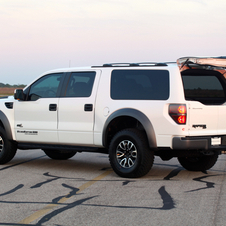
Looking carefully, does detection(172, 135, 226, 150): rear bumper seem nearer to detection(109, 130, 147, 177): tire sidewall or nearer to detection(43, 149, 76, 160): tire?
detection(109, 130, 147, 177): tire sidewall

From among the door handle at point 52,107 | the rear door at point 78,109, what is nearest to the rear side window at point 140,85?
the rear door at point 78,109

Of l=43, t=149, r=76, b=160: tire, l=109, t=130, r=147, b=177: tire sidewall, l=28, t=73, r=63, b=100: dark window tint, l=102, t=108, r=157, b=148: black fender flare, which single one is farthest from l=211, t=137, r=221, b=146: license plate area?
l=43, t=149, r=76, b=160: tire

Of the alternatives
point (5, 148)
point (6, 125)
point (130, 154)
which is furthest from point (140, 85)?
point (5, 148)

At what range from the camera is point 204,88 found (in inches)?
327

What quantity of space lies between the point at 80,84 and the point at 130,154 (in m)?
1.72

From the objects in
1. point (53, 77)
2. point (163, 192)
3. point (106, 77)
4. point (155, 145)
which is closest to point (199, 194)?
point (163, 192)

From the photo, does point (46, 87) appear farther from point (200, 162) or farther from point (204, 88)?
point (200, 162)

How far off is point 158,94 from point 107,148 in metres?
1.51

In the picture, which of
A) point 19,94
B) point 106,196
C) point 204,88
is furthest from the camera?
point 19,94

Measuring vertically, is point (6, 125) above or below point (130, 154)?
above

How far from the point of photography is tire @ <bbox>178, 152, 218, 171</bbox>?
837cm

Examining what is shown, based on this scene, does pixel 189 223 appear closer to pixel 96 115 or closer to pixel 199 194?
pixel 199 194

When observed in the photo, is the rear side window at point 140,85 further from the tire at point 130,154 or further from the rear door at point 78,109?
the tire at point 130,154

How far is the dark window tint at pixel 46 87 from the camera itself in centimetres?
869
